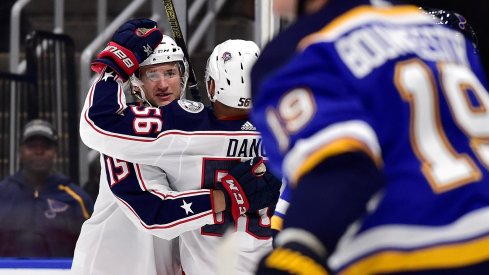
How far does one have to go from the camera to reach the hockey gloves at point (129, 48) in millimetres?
2738

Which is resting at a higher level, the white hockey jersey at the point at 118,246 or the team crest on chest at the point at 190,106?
the team crest on chest at the point at 190,106

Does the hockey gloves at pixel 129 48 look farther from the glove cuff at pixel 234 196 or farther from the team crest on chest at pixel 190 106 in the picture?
the glove cuff at pixel 234 196

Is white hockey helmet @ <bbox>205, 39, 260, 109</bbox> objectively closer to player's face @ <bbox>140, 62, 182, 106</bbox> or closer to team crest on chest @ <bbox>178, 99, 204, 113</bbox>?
team crest on chest @ <bbox>178, 99, 204, 113</bbox>

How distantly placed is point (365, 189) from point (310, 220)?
7cm

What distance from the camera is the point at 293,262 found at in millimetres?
1199

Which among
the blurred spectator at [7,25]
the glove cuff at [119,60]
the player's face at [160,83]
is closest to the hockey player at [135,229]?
the player's face at [160,83]

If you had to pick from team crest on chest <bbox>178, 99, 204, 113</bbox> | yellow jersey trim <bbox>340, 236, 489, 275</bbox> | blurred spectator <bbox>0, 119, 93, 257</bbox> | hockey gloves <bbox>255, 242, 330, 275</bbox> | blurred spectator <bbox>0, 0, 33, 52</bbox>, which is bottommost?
blurred spectator <bbox>0, 119, 93, 257</bbox>

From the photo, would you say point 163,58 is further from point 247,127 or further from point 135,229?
point 135,229

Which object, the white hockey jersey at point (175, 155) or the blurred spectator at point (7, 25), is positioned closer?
the white hockey jersey at point (175, 155)

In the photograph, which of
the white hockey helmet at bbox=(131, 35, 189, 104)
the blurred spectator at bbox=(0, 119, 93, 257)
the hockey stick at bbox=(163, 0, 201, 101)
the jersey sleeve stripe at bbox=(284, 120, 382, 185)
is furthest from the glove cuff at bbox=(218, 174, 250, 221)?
the blurred spectator at bbox=(0, 119, 93, 257)

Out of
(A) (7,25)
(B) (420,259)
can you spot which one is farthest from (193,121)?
(A) (7,25)

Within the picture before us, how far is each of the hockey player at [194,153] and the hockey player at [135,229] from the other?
52 mm

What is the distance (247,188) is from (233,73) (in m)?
0.28

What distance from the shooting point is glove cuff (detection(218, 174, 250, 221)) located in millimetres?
2688
